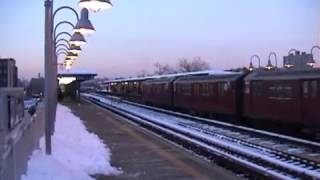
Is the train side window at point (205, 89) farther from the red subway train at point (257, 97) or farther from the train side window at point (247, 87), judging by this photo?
the train side window at point (247, 87)

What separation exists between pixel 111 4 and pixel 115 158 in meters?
4.91

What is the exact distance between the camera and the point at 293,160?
14188mm

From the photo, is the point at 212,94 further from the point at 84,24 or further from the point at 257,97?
the point at 84,24

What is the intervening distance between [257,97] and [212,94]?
713 centimetres

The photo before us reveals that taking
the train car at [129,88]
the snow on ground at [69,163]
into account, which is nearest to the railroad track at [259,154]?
the snow on ground at [69,163]

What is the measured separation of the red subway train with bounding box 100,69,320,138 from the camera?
20.1m

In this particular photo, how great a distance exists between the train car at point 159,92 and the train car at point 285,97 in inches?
707

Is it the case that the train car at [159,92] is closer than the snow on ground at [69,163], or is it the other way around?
the snow on ground at [69,163]

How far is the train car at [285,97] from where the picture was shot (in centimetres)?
1972

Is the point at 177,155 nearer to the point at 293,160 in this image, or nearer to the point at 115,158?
the point at 115,158

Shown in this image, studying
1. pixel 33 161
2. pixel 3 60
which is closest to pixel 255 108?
pixel 3 60

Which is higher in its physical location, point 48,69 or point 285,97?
point 48,69

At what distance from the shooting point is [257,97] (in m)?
25.1

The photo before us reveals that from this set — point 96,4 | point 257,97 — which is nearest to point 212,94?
point 257,97
